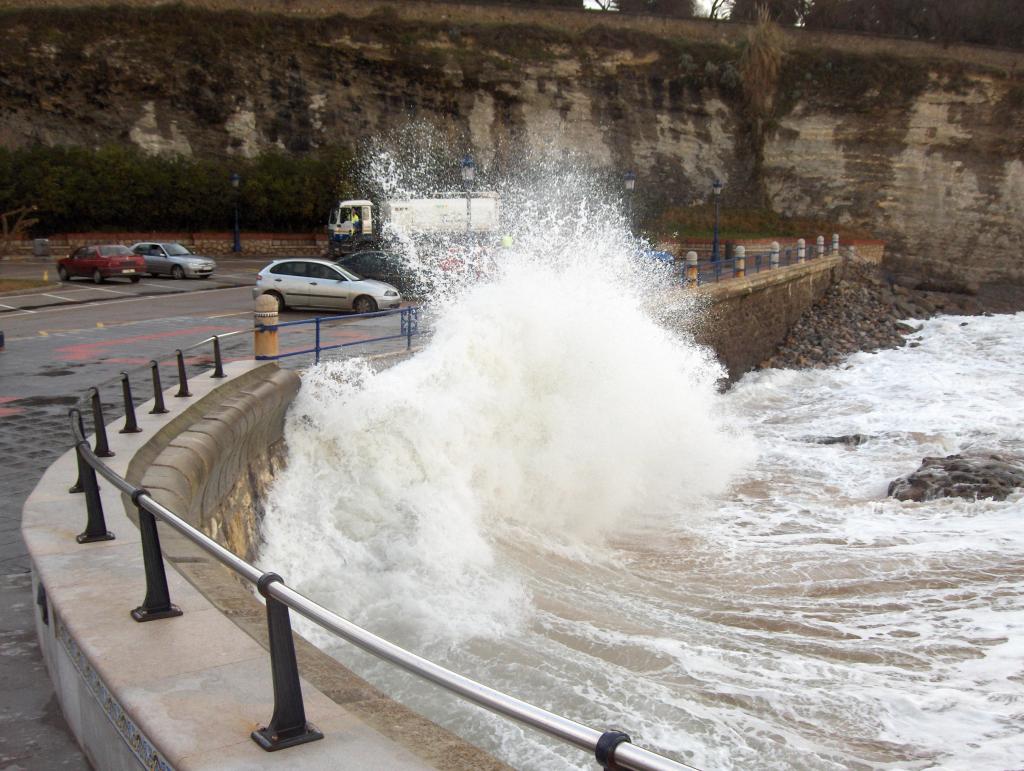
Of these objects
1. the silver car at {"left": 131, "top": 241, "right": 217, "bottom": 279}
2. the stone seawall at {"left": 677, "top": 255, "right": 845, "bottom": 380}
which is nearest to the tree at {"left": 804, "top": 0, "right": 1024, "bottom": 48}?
the stone seawall at {"left": 677, "top": 255, "right": 845, "bottom": 380}

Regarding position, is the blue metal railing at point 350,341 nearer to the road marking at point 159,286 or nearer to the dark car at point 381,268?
the dark car at point 381,268

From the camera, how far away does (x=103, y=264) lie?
28250 mm

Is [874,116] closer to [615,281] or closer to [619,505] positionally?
[615,281]

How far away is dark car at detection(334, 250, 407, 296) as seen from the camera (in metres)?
24.1

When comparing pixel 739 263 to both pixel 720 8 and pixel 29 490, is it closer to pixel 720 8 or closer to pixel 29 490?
pixel 29 490

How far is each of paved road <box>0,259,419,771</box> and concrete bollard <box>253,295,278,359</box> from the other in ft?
2.29

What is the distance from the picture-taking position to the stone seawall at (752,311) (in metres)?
22.0

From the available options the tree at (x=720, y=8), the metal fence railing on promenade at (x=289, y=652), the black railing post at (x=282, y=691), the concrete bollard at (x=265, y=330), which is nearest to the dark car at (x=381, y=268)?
the concrete bollard at (x=265, y=330)

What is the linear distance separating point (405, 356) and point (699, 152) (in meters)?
37.4

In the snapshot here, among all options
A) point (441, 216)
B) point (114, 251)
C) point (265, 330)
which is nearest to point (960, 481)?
point (265, 330)

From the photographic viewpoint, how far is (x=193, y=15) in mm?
42750

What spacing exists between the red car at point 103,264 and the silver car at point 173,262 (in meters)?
1.25

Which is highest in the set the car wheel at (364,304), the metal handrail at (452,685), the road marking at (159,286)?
the metal handrail at (452,685)

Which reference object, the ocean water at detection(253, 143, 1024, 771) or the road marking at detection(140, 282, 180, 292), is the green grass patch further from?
the ocean water at detection(253, 143, 1024, 771)
